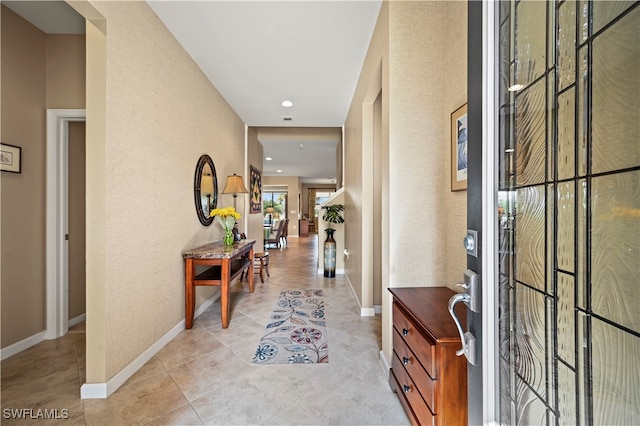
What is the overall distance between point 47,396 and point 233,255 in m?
1.60

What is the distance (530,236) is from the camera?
66 cm

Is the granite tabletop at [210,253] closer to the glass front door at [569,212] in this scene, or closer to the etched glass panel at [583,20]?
the glass front door at [569,212]

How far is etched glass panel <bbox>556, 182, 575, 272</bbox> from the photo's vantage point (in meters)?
0.56

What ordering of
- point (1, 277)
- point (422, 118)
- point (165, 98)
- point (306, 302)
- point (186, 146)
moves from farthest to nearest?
point (306, 302), point (186, 146), point (165, 98), point (1, 277), point (422, 118)

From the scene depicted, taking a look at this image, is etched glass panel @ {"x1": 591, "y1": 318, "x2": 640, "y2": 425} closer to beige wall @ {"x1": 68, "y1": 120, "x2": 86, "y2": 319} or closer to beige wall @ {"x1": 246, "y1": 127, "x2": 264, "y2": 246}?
beige wall @ {"x1": 68, "y1": 120, "x2": 86, "y2": 319}

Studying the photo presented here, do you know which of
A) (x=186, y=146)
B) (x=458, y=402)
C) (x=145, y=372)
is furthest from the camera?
(x=186, y=146)

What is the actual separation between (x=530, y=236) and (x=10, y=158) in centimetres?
343

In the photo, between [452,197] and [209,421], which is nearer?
[209,421]

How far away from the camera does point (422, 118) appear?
1.83 m

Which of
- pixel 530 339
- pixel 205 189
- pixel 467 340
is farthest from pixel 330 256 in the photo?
pixel 530 339

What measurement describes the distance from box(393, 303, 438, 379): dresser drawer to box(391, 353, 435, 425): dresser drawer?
189mm

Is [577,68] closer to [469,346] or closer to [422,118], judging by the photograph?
[469,346]

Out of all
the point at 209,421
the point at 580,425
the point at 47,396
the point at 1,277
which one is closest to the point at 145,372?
the point at 47,396

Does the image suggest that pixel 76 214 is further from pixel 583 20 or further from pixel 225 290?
pixel 583 20
